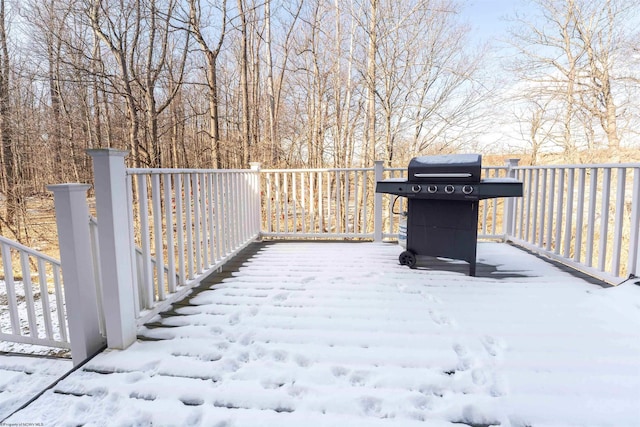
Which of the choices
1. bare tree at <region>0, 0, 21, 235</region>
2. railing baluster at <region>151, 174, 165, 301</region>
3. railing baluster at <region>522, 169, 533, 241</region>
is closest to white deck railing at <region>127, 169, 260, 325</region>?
railing baluster at <region>151, 174, 165, 301</region>

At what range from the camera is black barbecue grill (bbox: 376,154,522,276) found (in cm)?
255

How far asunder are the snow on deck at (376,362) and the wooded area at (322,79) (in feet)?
21.4

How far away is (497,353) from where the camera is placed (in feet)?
5.22

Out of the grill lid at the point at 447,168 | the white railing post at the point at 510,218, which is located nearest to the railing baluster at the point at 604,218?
the grill lid at the point at 447,168

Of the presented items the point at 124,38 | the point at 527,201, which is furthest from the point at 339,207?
the point at 124,38

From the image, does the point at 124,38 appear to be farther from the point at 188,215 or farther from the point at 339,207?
the point at 188,215

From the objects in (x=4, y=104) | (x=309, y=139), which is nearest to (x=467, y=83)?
(x=309, y=139)

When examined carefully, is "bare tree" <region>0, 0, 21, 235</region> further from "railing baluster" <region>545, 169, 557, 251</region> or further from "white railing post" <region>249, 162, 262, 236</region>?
"railing baluster" <region>545, 169, 557, 251</region>

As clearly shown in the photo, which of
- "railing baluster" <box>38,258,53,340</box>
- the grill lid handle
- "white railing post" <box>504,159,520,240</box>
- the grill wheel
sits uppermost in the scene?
the grill lid handle

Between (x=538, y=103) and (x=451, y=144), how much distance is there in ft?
10.5

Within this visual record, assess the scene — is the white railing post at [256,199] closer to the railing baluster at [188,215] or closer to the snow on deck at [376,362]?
the railing baluster at [188,215]

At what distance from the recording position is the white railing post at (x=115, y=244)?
5.29 feet

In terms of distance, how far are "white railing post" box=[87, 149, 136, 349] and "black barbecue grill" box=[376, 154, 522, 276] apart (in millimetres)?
2055

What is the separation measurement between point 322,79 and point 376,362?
370 inches
